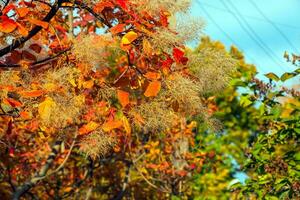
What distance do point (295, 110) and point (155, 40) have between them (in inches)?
77.2

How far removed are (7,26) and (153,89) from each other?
35.2 inches

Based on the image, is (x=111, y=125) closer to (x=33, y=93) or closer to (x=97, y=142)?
(x=97, y=142)

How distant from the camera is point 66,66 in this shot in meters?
3.45

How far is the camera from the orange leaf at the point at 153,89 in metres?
3.02

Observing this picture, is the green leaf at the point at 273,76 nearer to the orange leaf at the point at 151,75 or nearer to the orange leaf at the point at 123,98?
the orange leaf at the point at 151,75

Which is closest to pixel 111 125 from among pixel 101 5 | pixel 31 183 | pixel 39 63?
pixel 101 5

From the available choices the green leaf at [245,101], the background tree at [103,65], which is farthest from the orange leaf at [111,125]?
the green leaf at [245,101]

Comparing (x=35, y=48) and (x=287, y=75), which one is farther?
(x=287, y=75)

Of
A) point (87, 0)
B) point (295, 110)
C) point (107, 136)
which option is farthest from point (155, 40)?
point (295, 110)

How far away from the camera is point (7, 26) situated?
280 cm

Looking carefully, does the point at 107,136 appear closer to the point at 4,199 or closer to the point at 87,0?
the point at 87,0

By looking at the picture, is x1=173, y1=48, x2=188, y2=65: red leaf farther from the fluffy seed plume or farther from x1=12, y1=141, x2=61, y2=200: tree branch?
x1=12, y1=141, x2=61, y2=200: tree branch

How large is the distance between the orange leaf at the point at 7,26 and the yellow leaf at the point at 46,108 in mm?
433

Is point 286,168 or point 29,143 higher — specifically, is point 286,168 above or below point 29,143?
above
